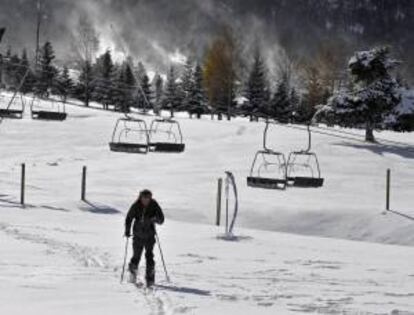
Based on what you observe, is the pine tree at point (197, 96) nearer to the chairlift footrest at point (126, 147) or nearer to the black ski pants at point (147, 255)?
the chairlift footrest at point (126, 147)

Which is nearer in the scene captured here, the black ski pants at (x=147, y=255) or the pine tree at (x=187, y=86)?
the black ski pants at (x=147, y=255)

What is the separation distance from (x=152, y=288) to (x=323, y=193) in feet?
67.1

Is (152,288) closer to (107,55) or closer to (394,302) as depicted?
(394,302)

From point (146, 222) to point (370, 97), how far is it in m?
36.8

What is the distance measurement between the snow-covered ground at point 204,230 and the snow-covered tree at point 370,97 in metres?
1.95

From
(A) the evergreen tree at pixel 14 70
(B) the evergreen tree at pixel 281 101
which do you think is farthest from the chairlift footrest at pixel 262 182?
(B) the evergreen tree at pixel 281 101

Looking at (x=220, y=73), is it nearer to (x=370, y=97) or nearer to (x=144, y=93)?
(x=370, y=97)

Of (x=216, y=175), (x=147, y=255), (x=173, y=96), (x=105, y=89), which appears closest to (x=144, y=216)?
(x=147, y=255)

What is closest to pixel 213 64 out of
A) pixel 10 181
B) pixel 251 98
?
pixel 251 98

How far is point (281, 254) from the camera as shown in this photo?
61.2ft

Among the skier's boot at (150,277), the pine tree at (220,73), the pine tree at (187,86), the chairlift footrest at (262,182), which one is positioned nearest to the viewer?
the skier's boot at (150,277)

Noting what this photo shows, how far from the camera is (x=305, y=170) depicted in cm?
3922

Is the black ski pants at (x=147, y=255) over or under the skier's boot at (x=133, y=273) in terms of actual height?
over

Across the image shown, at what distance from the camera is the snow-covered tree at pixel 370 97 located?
159 ft
